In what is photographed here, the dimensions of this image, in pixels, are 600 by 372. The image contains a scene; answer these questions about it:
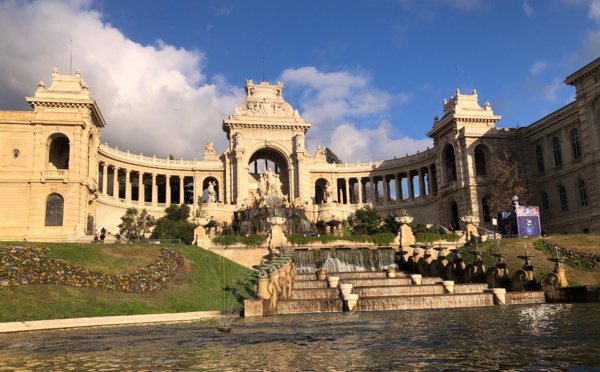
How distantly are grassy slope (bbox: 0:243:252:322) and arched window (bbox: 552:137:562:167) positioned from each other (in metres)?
46.1

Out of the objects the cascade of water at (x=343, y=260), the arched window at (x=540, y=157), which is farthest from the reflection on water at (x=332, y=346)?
the arched window at (x=540, y=157)

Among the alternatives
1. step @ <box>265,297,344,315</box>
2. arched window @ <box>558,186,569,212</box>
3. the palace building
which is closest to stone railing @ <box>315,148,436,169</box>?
the palace building

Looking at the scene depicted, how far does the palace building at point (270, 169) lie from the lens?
56.4 metres

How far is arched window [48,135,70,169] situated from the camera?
62.6 m

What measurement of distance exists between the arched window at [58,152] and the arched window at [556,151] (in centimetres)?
6184

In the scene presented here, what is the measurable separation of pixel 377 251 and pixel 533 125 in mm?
40763

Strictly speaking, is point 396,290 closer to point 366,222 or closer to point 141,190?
point 366,222

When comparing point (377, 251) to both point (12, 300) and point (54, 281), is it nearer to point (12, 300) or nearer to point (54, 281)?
point (54, 281)

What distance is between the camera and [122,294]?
27.7 meters

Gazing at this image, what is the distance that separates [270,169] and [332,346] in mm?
66856

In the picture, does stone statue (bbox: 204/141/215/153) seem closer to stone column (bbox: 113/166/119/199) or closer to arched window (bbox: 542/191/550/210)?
stone column (bbox: 113/166/119/199)

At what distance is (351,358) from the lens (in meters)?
10.6

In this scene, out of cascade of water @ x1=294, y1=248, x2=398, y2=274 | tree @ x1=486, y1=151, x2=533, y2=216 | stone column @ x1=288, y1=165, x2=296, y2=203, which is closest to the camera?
cascade of water @ x1=294, y1=248, x2=398, y2=274

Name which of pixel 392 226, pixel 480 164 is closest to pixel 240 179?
pixel 392 226
